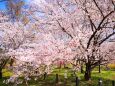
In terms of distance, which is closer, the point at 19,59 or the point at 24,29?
the point at 19,59

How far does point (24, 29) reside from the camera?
26281 millimetres

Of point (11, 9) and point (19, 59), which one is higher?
point (11, 9)

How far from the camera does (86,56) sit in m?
Answer: 17.5

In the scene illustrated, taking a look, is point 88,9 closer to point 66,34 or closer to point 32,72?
point 66,34

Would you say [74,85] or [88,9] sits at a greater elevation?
[88,9]

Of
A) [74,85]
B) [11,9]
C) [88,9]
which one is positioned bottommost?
[74,85]

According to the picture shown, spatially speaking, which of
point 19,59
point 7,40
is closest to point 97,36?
point 19,59

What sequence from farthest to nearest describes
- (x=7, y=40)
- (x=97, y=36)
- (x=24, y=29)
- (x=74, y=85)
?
(x=7, y=40) < (x=24, y=29) < (x=97, y=36) < (x=74, y=85)

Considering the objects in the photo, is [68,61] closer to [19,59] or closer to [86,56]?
[86,56]

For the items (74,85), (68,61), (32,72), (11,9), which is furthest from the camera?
(11,9)

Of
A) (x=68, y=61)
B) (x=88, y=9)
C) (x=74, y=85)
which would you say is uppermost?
(x=88, y=9)

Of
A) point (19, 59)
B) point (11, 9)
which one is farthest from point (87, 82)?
point (11, 9)

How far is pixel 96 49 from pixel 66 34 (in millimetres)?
2397

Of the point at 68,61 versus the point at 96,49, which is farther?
the point at 96,49
